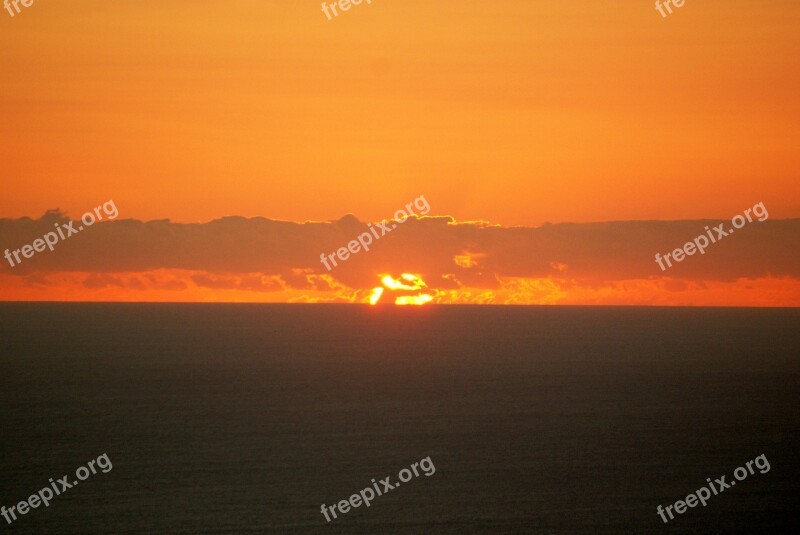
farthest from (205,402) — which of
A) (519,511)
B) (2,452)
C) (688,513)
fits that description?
(688,513)

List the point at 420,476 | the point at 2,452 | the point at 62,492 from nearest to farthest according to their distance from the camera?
the point at 62,492 < the point at 420,476 < the point at 2,452

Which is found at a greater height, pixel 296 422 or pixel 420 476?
pixel 296 422

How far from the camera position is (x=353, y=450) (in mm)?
76812

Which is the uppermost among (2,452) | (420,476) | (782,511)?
(2,452)

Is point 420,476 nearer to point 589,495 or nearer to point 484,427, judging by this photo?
point 589,495

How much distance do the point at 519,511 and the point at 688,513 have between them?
1129cm

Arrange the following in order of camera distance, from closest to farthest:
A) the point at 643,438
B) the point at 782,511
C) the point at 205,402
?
the point at 782,511
the point at 643,438
the point at 205,402

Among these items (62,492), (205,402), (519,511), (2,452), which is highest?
(205,402)

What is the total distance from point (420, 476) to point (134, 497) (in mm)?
21388

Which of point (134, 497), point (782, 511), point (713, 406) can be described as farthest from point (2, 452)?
point (713, 406)

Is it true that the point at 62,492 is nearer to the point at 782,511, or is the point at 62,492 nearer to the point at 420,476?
the point at 420,476

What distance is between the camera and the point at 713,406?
111 metres

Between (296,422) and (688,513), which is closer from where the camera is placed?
(688,513)

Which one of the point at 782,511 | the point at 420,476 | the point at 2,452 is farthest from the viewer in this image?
the point at 2,452
